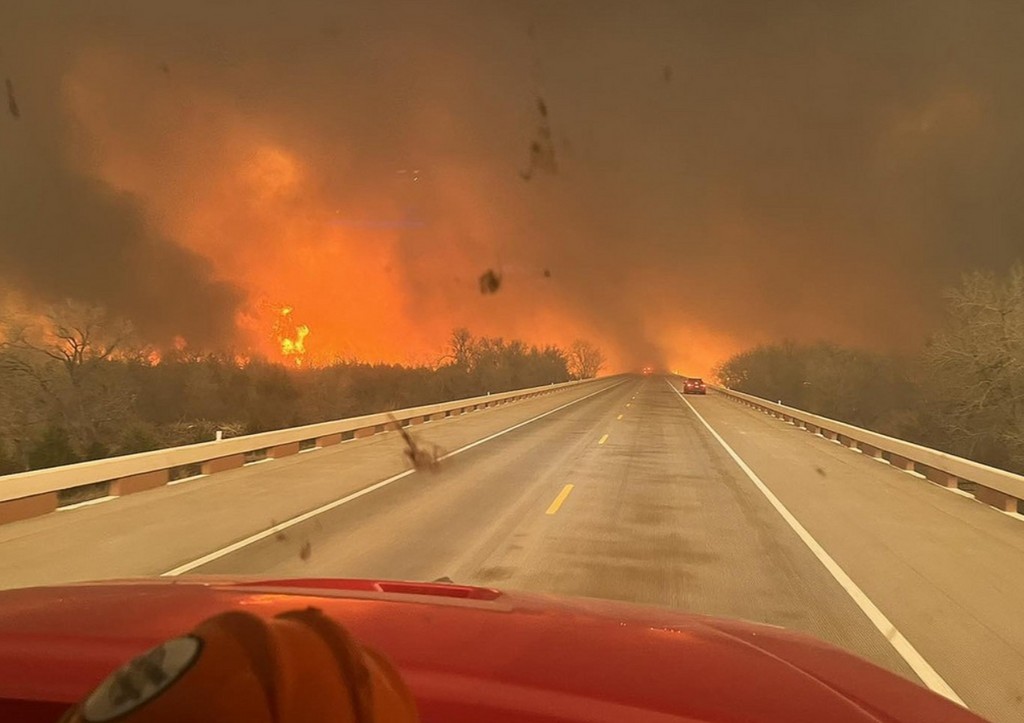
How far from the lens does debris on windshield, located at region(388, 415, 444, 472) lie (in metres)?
17.6

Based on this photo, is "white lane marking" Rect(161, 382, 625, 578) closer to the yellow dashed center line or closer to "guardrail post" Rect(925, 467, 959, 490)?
the yellow dashed center line

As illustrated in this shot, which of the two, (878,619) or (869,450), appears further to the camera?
(869,450)

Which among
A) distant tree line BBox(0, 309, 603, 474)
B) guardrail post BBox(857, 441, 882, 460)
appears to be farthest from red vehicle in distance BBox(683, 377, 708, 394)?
guardrail post BBox(857, 441, 882, 460)

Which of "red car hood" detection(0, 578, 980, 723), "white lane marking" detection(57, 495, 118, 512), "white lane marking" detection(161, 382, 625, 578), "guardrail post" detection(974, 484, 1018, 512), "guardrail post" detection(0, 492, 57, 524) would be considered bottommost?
"guardrail post" detection(974, 484, 1018, 512)

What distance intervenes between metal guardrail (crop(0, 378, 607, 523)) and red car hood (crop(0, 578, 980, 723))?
25.0 feet

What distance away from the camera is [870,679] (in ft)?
10.3

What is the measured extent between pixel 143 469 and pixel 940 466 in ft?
48.0

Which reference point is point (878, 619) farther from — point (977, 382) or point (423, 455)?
point (977, 382)

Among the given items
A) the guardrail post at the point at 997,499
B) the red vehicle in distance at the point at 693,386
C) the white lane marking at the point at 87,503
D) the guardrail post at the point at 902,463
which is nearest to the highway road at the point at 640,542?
the white lane marking at the point at 87,503

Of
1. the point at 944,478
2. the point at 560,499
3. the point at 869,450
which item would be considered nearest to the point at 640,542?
the point at 560,499

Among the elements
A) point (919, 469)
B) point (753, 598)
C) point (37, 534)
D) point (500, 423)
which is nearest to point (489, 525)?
point (753, 598)

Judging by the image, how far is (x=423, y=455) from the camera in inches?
787

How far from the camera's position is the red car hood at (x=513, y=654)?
2.42m

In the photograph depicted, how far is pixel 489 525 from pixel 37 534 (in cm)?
543
